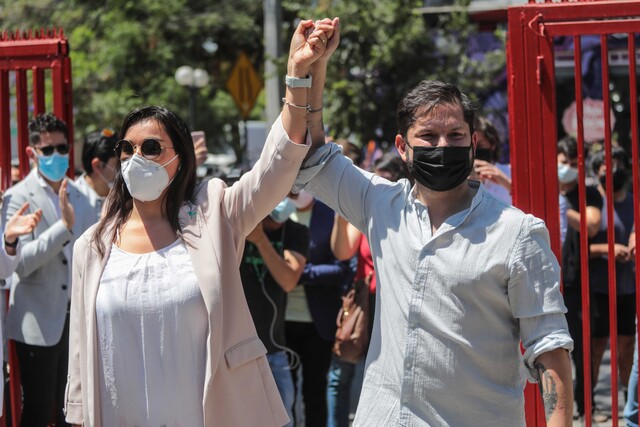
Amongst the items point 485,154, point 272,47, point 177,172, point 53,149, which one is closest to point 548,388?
point 177,172

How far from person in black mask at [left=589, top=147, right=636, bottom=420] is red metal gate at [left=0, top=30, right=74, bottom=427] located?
12.3ft

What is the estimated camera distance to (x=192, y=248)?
3.41 m

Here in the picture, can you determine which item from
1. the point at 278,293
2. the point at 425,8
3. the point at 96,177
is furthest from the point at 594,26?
the point at 425,8

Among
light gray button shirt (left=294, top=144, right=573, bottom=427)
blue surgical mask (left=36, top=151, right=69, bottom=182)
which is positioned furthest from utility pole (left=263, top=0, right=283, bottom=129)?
light gray button shirt (left=294, top=144, right=573, bottom=427)

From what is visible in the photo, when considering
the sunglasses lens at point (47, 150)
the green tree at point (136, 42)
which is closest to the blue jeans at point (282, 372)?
the sunglasses lens at point (47, 150)

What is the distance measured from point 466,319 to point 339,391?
3.07 meters

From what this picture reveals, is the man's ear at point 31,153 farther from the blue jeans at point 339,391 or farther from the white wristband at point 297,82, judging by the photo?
the white wristband at point 297,82

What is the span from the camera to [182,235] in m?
3.45

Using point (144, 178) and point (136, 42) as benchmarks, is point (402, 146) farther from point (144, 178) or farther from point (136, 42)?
point (136, 42)

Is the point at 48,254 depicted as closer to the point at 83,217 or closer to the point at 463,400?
the point at 83,217

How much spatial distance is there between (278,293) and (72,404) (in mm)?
2247

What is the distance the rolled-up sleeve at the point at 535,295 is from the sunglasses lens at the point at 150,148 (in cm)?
133

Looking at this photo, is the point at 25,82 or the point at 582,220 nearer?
the point at 582,220

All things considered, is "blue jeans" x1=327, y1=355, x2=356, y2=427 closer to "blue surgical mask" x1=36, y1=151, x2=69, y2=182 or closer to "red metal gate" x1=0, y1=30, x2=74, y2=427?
"red metal gate" x1=0, y1=30, x2=74, y2=427
